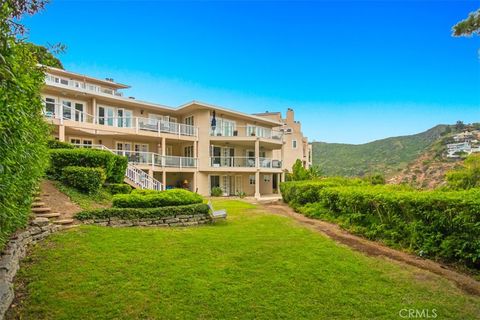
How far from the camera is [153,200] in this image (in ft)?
34.2

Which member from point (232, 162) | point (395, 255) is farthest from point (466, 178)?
point (232, 162)

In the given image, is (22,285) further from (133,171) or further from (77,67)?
(77,67)

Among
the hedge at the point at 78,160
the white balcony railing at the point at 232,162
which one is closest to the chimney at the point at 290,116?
the white balcony railing at the point at 232,162

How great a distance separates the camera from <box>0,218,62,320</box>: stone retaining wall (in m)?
4.00

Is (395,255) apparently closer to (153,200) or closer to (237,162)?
(153,200)

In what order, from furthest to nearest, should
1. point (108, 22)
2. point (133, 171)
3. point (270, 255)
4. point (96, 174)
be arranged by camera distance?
point (133, 171)
point (108, 22)
point (96, 174)
point (270, 255)

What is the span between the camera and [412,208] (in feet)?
24.7

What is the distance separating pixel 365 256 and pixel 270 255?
Result: 224cm

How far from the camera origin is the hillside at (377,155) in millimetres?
39125

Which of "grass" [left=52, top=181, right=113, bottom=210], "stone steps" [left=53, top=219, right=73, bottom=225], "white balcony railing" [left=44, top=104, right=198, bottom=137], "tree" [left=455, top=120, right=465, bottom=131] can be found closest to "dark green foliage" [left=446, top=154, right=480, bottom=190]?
"stone steps" [left=53, top=219, right=73, bottom=225]

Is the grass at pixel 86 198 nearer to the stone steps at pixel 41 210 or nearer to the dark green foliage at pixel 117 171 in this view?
the stone steps at pixel 41 210

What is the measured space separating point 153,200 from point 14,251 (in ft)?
17.2

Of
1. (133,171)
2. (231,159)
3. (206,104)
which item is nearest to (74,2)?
(133,171)

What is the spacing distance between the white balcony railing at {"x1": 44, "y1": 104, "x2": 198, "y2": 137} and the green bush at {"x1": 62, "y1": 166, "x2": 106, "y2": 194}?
325 inches
